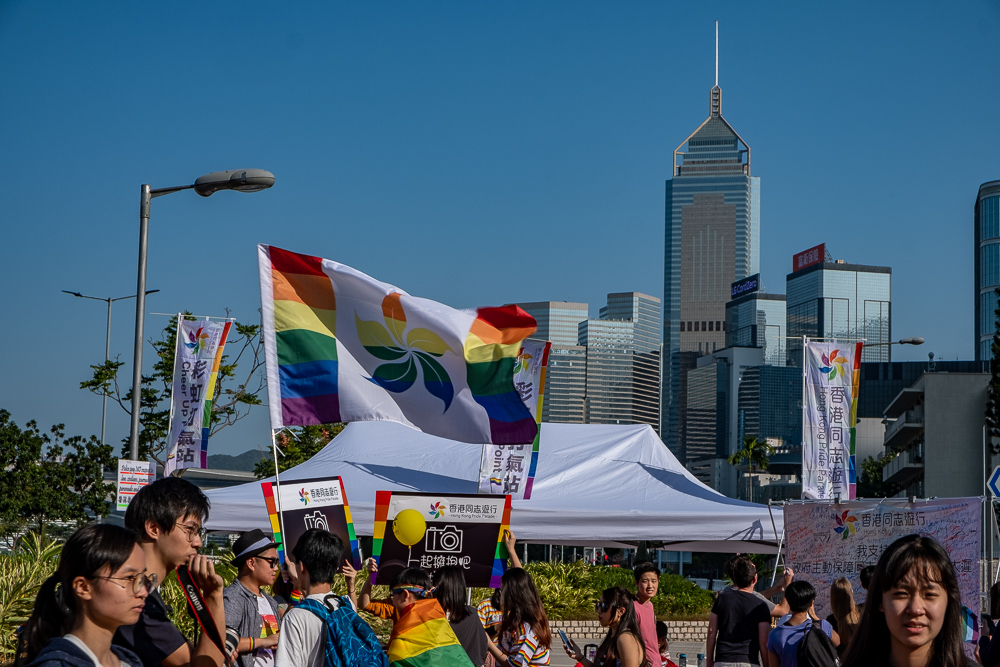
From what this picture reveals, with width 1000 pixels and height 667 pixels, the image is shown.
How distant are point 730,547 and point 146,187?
9683 millimetres

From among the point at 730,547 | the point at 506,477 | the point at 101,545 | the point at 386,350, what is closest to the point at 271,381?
the point at 386,350

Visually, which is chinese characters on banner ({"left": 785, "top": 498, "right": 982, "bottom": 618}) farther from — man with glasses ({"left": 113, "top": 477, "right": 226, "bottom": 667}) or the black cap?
man with glasses ({"left": 113, "top": 477, "right": 226, "bottom": 667})

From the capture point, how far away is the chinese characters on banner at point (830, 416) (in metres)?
17.6

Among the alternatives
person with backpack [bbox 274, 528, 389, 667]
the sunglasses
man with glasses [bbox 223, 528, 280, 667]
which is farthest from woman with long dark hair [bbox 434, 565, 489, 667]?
the sunglasses

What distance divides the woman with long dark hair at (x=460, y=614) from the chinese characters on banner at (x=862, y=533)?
4.67 m

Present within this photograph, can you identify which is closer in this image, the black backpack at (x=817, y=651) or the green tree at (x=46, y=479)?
the black backpack at (x=817, y=651)

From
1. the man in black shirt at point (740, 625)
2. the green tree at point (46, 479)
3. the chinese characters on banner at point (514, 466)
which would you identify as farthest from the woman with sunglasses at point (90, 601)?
the green tree at point (46, 479)

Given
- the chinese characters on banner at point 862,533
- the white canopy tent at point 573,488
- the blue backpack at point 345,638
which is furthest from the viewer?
A: the white canopy tent at point 573,488

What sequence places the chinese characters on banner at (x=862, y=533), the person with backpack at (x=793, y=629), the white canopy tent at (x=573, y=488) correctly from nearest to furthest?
the person with backpack at (x=793, y=629) → the chinese characters on banner at (x=862, y=533) → the white canopy tent at (x=573, y=488)

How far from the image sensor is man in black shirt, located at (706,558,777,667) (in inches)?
324

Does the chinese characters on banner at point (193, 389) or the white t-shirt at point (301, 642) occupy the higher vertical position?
the chinese characters on banner at point (193, 389)

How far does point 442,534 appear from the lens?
972 cm

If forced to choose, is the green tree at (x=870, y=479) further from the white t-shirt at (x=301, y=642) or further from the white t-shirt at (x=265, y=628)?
the white t-shirt at (x=301, y=642)

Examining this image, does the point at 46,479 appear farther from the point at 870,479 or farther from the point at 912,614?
the point at 870,479
